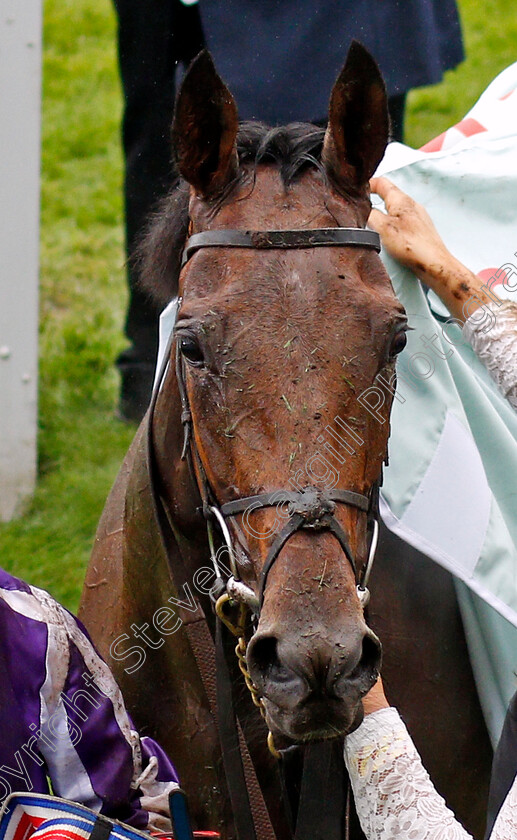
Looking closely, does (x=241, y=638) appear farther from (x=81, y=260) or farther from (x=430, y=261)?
(x=81, y=260)

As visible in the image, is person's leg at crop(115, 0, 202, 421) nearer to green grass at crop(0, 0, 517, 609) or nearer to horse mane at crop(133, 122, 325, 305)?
green grass at crop(0, 0, 517, 609)

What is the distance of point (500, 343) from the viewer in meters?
2.27

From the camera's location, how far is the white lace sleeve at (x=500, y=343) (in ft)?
7.31

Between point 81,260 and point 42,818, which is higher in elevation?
point 81,260

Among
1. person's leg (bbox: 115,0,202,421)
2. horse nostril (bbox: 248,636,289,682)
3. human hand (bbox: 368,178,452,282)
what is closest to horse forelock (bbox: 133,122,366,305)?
human hand (bbox: 368,178,452,282)

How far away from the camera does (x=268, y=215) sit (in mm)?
1934

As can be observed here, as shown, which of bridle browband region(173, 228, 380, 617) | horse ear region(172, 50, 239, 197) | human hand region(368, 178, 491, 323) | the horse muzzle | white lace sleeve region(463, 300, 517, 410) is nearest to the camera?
the horse muzzle

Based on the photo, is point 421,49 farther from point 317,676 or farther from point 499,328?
point 317,676

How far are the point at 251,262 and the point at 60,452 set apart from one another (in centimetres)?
291

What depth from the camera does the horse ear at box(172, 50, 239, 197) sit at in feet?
6.40

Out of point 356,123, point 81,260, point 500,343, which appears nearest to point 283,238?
point 356,123

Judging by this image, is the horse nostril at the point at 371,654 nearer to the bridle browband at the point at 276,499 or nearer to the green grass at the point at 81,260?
the bridle browband at the point at 276,499

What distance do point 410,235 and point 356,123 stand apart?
0.45m

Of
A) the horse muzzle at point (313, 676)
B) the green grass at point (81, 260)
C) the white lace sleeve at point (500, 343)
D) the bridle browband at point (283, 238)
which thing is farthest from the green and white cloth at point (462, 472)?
the green grass at point (81, 260)
